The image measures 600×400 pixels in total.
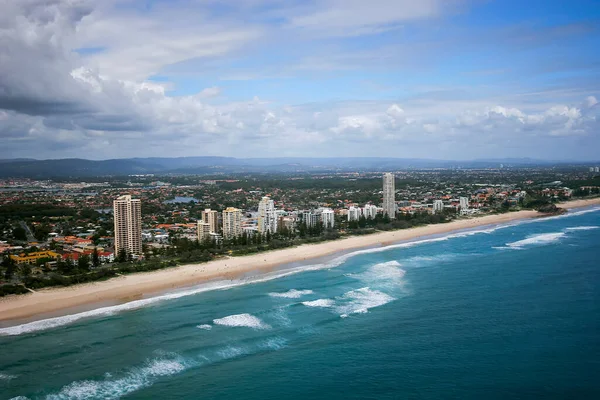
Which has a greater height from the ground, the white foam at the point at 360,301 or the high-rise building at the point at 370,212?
the high-rise building at the point at 370,212

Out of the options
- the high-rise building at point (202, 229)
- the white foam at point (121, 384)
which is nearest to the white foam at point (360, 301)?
the white foam at point (121, 384)

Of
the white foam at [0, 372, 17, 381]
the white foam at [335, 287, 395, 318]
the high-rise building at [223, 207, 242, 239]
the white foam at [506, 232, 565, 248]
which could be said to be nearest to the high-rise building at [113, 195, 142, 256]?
the high-rise building at [223, 207, 242, 239]

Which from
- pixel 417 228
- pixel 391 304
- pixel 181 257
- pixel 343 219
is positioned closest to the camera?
pixel 391 304

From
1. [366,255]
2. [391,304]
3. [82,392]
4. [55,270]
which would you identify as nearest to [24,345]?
[82,392]

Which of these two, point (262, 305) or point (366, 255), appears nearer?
point (262, 305)

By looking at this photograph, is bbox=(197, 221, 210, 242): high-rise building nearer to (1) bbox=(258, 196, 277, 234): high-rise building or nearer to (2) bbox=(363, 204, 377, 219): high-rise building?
(1) bbox=(258, 196, 277, 234): high-rise building

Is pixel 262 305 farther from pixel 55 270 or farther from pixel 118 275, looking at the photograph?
pixel 55 270

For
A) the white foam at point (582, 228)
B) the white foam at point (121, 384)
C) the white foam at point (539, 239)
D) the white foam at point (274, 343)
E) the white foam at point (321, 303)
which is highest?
the white foam at point (582, 228)

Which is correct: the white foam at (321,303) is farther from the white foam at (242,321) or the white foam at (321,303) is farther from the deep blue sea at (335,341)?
the white foam at (242,321)

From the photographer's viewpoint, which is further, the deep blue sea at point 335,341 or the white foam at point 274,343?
the white foam at point 274,343
